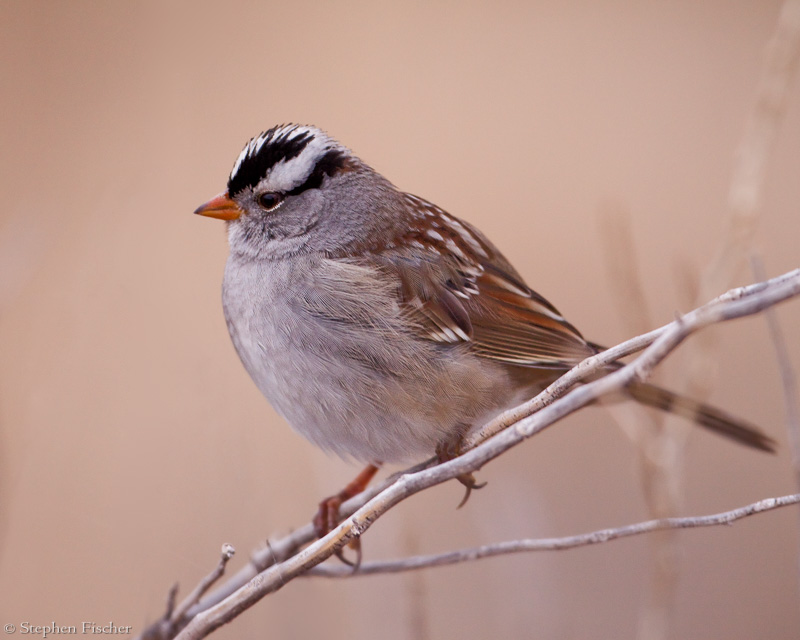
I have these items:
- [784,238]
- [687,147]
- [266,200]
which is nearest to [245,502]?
[266,200]

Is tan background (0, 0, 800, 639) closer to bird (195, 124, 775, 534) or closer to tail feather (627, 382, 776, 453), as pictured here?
bird (195, 124, 775, 534)

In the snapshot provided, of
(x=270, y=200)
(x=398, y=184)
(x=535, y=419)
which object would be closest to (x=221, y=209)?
(x=270, y=200)

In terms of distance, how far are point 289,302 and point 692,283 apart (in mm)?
1314

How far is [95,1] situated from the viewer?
510 cm

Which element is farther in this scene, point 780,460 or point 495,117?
point 495,117

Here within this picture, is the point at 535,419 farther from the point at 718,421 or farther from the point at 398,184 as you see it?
the point at 398,184

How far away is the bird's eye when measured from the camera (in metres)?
3.02

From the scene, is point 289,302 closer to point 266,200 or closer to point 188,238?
point 266,200

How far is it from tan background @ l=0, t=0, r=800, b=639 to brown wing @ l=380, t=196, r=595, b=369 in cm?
48

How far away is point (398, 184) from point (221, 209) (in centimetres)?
197

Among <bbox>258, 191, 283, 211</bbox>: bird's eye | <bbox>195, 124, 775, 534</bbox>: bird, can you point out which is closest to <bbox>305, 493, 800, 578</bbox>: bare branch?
<bbox>195, 124, 775, 534</bbox>: bird

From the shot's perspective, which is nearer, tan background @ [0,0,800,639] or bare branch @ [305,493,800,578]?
bare branch @ [305,493,800,578]

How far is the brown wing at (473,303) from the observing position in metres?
2.77

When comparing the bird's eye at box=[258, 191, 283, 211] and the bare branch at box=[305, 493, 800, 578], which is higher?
the bird's eye at box=[258, 191, 283, 211]
